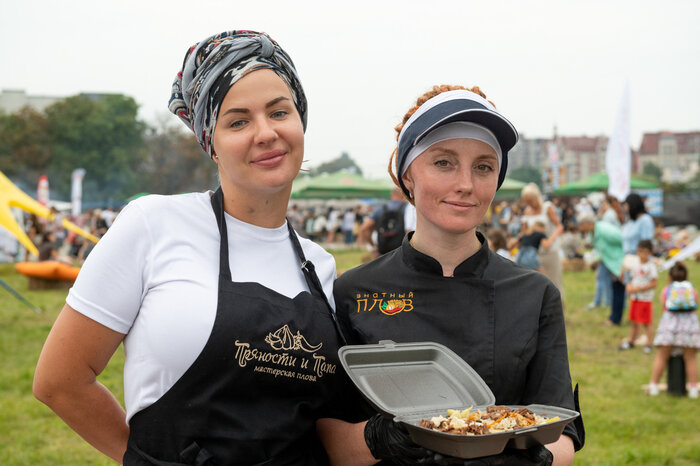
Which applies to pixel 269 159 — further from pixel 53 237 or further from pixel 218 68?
pixel 53 237

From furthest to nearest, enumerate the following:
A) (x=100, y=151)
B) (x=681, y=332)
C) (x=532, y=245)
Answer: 1. (x=100, y=151)
2. (x=532, y=245)
3. (x=681, y=332)

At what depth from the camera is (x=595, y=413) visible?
6.39 m

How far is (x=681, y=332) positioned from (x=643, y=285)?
1.68 m

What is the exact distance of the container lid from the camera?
1.89 meters

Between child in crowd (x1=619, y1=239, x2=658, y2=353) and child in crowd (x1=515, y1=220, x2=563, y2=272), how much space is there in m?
1.18

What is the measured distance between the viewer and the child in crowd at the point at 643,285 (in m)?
8.48

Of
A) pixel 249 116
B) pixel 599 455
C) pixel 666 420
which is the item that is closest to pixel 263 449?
pixel 249 116

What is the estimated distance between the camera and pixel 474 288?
2082 millimetres

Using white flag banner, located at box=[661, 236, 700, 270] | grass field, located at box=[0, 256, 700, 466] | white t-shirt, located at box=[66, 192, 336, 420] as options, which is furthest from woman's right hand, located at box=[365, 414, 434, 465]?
white flag banner, located at box=[661, 236, 700, 270]

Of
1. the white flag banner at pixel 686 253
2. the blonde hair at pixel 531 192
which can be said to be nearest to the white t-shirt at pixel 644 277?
the white flag banner at pixel 686 253

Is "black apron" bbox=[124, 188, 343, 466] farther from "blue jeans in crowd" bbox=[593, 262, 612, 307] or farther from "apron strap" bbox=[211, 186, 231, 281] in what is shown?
"blue jeans in crowd" bbox=[593, 262, 612, 307]

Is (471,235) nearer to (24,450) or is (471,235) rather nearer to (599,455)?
(599,455)

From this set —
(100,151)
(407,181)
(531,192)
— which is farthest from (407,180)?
(100,151)

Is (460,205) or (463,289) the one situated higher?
(460,205)
